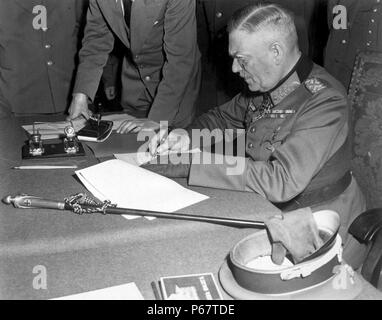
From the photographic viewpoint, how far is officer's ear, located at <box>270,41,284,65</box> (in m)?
1.74

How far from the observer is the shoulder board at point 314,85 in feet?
5.87

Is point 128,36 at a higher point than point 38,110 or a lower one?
higher

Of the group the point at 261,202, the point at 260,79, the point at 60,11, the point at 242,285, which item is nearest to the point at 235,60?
the point at 260,79

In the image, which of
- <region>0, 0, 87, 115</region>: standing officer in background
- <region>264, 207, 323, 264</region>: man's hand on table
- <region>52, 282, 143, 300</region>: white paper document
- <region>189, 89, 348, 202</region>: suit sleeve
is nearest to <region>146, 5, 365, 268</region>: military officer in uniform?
<region>189, 89, 348, 202</region>: suit sleeve

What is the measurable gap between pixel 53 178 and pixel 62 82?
137 centimetres

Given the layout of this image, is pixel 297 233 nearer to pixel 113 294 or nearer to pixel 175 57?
pixel 113 294

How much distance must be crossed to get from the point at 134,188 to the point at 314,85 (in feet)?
2.48

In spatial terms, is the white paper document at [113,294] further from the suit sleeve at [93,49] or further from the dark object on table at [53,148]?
the suit sleeve at [93,49]

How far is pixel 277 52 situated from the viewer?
1758 millimetres

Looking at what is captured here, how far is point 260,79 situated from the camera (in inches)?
72.4

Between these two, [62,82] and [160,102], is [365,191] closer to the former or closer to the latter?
[160,102]

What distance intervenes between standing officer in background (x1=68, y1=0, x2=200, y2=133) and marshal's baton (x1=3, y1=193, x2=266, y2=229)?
0.81 m

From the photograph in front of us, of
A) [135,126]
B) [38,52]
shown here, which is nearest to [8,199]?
[135,126]

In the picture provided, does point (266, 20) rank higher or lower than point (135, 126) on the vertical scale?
higher
